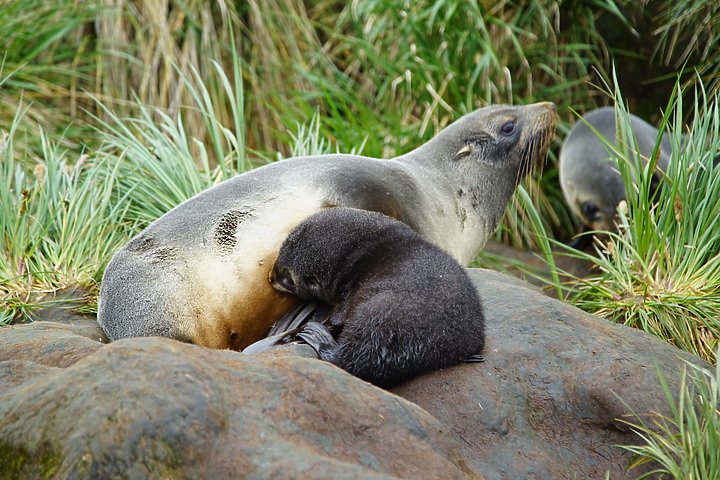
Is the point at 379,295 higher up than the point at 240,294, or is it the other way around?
the point at 379,295

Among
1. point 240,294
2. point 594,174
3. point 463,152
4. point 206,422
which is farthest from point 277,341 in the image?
point 594,174

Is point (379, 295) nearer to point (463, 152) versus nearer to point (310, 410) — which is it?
point (310, 410)

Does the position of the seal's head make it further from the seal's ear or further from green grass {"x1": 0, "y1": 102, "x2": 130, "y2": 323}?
green grass {"x1": 0, "y1": 102, "x2": 130, "y2": 323}

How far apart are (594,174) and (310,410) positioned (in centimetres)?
512

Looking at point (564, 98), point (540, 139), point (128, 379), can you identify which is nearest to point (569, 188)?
point (564, 98)

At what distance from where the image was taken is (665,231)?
12.8ft

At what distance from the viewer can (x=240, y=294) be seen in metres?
3.35

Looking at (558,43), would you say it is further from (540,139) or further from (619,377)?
(619,377)

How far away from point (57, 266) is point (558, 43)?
16.4 ft

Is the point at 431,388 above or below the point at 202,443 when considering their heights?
below

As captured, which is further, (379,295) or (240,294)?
(240,294)

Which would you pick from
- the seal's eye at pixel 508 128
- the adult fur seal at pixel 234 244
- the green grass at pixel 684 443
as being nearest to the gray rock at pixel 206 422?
the green grass at pixel 684 443

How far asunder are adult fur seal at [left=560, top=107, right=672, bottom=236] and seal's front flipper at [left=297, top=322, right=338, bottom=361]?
4277 mm

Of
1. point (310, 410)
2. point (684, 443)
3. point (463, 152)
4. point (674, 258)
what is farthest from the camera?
point (463, 152)
